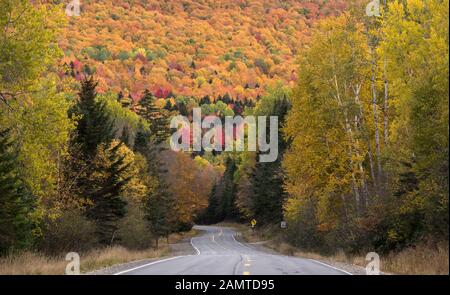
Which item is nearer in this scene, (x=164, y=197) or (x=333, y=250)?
(x=333, y=250)

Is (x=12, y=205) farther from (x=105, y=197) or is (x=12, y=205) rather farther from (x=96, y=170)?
(x=105, y=197)

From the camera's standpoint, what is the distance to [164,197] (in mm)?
59094

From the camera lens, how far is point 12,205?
20938 mm

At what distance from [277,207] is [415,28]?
46.0 m

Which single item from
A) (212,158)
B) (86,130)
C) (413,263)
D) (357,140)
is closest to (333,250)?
(357,140)

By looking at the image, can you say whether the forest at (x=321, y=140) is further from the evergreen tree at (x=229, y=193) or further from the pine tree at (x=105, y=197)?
the evergreen tree at (x=229, y=193)

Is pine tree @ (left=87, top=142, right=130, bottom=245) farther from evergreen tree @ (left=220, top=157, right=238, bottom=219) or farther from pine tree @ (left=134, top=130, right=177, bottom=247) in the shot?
evergreen tree @ (left=220, top=157, right=238, bottom=219)

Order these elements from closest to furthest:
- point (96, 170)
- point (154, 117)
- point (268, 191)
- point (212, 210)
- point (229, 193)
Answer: point (96, 170) → point (268, 191) → point (154, 117) → point (229, 193) → point (212, 210)

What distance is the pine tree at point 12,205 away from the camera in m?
20.1

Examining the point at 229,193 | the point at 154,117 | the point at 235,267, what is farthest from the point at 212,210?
the point at 235,267

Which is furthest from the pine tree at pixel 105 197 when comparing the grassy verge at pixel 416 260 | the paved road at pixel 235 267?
the grassy verge at pixel 416 260

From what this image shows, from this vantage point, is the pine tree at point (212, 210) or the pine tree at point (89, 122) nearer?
the pine tree at point (89, 122)

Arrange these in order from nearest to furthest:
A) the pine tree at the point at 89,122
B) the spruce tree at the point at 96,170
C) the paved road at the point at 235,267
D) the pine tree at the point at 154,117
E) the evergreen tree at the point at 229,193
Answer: the paved road at the point at 235,267
the spruce tree at the point at 96,170
the pine tree at the point at 89,122
the pine tree at the point at 154,117
the evergreen tree at the point at 229,193
